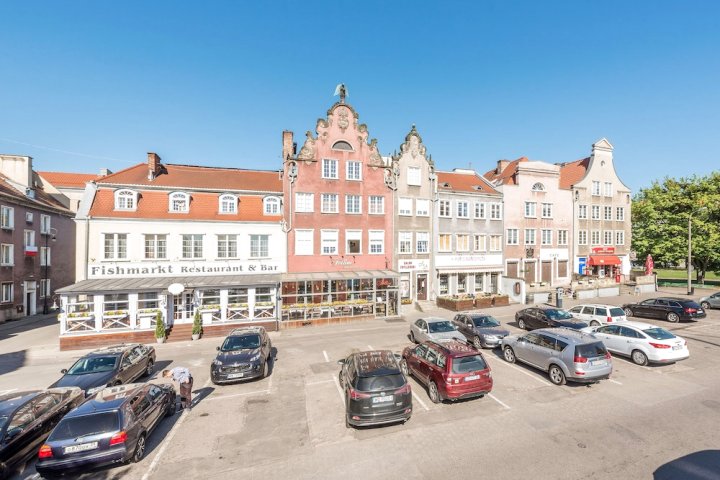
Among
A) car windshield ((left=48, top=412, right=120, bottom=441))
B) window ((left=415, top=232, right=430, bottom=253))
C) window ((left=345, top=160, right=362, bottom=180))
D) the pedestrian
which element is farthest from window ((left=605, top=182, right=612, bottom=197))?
car windshield ((left=48, top=412, right=120, bottom=441))

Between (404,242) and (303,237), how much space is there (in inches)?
375

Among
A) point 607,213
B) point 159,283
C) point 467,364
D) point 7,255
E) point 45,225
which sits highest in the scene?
point 607,213

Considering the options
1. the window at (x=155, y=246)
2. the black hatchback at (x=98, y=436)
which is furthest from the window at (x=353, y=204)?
the black hatchback at (x=98, y=436)

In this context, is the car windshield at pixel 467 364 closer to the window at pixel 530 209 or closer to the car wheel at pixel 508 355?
the car wheel at pixel 508 355

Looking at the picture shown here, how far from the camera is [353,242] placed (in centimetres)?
2970

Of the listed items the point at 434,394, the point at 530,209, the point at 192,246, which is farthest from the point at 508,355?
the point at 530,209

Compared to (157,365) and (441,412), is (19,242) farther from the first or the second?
(441,412)

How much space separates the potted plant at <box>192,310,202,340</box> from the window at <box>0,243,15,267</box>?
70.4 feet

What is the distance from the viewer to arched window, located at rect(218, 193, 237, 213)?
88.5ft

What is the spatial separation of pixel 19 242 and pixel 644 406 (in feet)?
153

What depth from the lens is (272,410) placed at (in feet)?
39.0

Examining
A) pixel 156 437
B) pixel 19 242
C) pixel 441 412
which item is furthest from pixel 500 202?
pixel 19 242

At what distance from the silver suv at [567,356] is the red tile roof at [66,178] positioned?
5768 centimetres

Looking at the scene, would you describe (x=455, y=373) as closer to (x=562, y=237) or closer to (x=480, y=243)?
(x=480, y=243)
